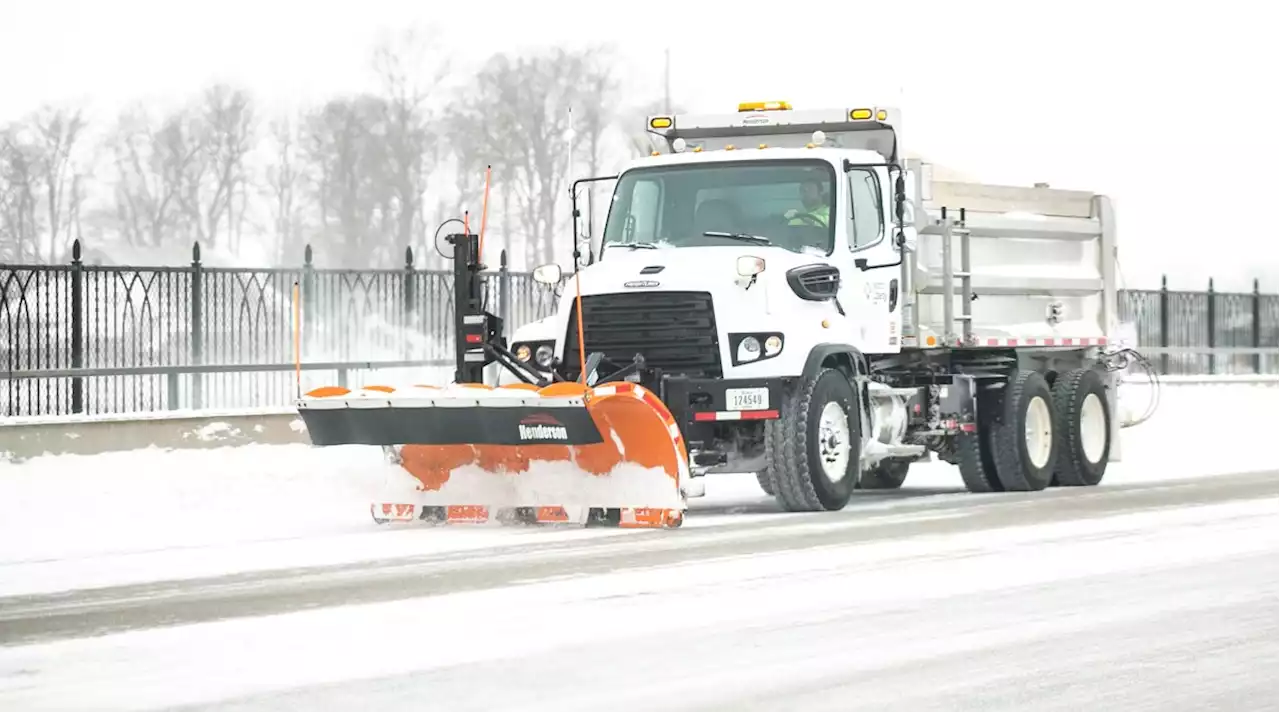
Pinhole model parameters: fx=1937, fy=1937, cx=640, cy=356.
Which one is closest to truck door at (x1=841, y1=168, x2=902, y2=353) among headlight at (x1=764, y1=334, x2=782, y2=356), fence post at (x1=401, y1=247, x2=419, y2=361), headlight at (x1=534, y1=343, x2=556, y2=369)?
headlight at (x1=764, y1=334, x2=782, y2=356)

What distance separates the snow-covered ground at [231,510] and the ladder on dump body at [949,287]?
1545mm

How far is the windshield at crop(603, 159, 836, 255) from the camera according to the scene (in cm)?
1516

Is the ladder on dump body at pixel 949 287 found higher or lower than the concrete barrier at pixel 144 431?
higher

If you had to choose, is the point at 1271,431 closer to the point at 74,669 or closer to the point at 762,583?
the point at 762,583

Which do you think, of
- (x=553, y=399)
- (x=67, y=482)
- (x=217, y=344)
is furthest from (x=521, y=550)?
(x=217, y=344)

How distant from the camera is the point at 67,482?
17.3 m

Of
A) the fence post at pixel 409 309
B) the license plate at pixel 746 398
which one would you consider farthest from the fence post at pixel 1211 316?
the license plate at pixel 746 398

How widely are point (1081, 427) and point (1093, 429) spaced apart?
0.35 metres

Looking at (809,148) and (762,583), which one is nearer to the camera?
(762,583)

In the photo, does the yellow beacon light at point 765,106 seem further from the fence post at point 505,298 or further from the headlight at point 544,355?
the fence post at point 505,298

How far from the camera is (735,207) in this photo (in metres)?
15.3

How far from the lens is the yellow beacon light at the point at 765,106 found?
16.6m

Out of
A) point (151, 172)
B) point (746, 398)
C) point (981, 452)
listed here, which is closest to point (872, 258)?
point (746, 398)

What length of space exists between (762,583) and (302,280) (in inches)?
487
